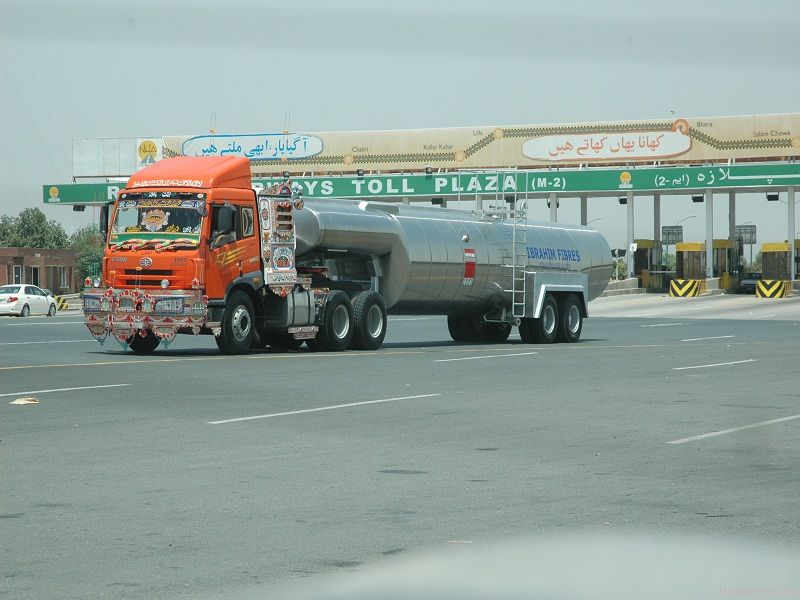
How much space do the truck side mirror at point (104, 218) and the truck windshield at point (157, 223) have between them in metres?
0.37

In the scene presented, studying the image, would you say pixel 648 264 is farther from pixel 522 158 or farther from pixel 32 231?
pixel 32 231

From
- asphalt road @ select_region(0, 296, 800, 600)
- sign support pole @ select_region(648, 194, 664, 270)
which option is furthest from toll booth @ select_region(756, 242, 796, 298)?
asphalt road @ select_region(0, 296, 800, 600)

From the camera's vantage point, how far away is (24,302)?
178 feet

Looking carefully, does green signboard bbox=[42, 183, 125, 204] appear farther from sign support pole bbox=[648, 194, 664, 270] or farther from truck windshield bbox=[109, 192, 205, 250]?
truck windshield bbox=[109, 192, 205, 250]

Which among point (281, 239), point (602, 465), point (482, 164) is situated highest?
point (482, 164)

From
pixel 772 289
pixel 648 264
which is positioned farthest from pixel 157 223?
pixel 648 264

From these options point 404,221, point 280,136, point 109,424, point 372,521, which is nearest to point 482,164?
point 280,136

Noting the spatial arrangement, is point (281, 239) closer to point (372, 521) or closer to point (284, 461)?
point (284, 461)

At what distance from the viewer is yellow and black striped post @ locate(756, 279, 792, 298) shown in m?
66.9

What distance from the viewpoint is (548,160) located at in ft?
254

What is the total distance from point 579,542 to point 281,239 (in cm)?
1812

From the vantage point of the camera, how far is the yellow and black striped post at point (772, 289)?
66875mm

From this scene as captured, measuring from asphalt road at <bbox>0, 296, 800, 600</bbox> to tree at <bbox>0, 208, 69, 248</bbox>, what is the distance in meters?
117

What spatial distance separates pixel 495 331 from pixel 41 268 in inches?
2752
